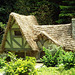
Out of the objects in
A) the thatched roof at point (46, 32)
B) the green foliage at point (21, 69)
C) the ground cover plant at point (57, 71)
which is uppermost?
the thatched roof at point (46, 32)

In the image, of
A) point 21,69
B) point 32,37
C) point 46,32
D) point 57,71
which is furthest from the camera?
point 46,32

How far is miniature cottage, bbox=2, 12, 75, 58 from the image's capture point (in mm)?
14172

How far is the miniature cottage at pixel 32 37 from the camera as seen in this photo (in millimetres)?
14172

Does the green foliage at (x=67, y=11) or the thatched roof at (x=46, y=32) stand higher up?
the green foliage at (x=67, y=11)

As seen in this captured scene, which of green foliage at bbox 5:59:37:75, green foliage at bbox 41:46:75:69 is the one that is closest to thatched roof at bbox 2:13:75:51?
green foliage at bbox 41:46:75:69

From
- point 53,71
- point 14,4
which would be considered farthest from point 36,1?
point 53,71

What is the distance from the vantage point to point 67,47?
14.0 m

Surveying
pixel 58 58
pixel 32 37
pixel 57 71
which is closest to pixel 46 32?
pixel 32 37

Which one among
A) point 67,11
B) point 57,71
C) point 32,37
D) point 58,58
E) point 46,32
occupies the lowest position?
point 57,71

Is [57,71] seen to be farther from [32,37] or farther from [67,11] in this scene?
[67,11]

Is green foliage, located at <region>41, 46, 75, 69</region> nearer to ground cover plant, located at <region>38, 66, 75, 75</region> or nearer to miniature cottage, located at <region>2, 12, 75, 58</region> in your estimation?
ground cover plant, located at <region>38, 66, 75, 75</region>

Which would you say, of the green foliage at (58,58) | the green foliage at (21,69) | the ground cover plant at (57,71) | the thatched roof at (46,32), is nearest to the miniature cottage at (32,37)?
the thatched roof at (46,32)

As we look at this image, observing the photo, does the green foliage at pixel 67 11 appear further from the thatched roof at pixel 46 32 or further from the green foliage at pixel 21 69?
the green foliage at pixel 21 69

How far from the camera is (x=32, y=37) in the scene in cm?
1487
